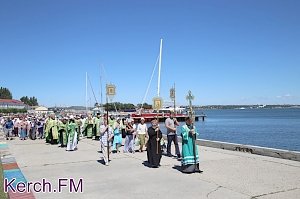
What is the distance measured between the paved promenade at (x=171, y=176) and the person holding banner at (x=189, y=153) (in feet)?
0.87

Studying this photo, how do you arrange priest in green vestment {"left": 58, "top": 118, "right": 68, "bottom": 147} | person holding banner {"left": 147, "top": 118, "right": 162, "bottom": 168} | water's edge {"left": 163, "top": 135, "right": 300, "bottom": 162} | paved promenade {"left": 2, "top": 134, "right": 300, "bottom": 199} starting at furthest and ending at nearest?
priest in green vestment {"left": 58, "top": 118, "right": 68, "bottom": 147} → water's edge {"left": 163, "top": 135, "right": 300, "bottom": 162} → person holding banner {"left": 147, "top": 118, "right": 162, "bottom": 168} → paved promenade {"left": 2, "top": 134, "right": 300, "bottom": 199}

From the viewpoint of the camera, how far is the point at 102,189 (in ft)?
26.4

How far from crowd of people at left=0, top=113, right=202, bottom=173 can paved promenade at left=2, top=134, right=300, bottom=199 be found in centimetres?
50

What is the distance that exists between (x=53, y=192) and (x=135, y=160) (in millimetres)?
4903

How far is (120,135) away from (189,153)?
6751 millimetres

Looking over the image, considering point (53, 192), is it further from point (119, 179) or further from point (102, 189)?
point (119, 179)

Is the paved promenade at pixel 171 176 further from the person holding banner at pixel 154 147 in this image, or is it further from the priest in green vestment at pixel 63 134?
the priest in green vestment at pixel 63 134

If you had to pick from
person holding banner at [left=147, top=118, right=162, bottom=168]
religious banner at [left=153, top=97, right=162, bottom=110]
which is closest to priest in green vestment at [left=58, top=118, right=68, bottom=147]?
religious banner at [left=153, top=97, right=162, bottom=110]

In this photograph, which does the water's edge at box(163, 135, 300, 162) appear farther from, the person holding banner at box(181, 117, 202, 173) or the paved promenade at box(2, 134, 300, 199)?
the person holding banner at box(181, 117, 202, 173)

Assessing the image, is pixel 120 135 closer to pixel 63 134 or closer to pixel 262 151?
pixel 63 134

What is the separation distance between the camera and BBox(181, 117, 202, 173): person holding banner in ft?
32.0

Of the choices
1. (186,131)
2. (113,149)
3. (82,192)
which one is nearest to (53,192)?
(82,192)

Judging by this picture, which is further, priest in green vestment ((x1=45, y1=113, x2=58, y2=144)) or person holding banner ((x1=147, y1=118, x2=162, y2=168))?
priest in green vestment ((x1=45, y1=113, x2=58, y2=144))

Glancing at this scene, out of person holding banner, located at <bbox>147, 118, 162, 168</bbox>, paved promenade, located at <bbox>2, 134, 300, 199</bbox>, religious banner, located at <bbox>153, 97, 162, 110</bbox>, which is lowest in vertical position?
paved promenade, located at <bbox>2, 134, 300, 199</bbox>
